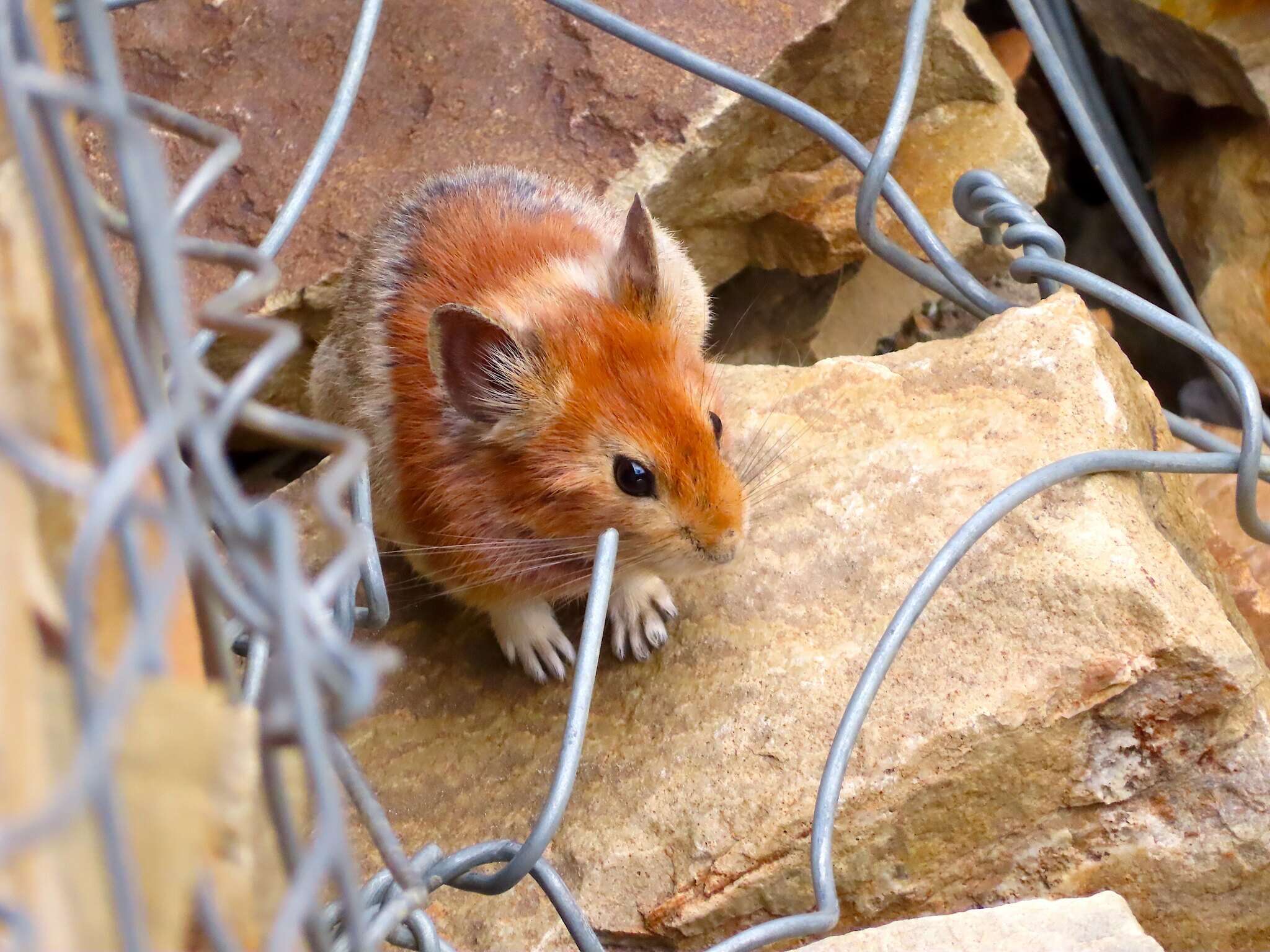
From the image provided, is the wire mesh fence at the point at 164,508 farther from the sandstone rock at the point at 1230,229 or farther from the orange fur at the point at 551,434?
the sandstone rock at the point at 1230,229

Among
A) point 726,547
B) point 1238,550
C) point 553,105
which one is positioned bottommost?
point 1238,550

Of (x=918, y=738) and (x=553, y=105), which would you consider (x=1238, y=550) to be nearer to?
(x=918, y=738)

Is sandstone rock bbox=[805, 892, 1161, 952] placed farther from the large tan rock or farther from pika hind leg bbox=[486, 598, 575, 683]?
pika hind leg bbox=[486, 598, 575, 683]

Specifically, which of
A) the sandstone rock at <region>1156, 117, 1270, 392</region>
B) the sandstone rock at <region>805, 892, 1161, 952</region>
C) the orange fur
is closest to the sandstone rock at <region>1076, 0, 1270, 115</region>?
the sandstone rock at <region>1156, 117, 1270, 392</region>

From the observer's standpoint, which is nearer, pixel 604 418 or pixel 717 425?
pixel 604 418

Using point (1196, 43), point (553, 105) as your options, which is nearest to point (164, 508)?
point (553, 105)

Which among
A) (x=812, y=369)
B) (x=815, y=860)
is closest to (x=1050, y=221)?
(x=812, y=369)

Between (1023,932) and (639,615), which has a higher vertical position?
(1023,932)
